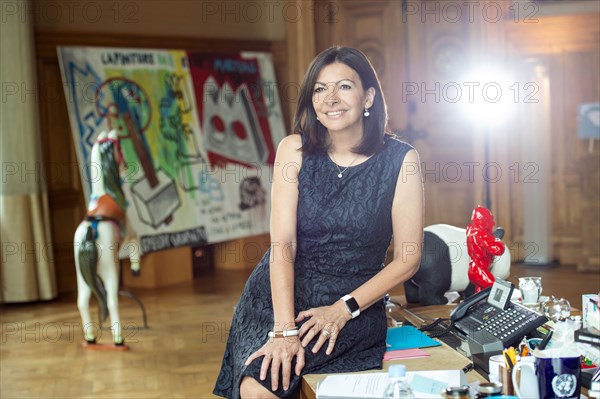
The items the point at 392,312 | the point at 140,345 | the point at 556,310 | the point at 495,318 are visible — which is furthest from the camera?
the point at 140,345

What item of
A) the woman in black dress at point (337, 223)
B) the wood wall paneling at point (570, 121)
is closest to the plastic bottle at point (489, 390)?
the woman in black dress at point (337, 223)

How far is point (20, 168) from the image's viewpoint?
18.3 ft

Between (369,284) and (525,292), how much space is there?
59 centimetres

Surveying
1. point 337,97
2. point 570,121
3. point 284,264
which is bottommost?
point 284,264

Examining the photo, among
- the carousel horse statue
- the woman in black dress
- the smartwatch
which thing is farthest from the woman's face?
the carousel horse statue

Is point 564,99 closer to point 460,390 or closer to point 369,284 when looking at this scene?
point 369,284

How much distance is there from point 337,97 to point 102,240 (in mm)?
2400

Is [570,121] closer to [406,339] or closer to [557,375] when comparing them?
[406,339]

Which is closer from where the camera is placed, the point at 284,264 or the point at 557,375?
the point at 557,375

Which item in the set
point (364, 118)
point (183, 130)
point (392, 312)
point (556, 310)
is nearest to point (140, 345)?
point (183, 130)

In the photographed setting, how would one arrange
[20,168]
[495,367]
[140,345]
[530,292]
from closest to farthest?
[495,367] → [530,292] → [140,345] → [20,168]

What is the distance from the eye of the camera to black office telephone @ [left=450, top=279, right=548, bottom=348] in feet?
6.77

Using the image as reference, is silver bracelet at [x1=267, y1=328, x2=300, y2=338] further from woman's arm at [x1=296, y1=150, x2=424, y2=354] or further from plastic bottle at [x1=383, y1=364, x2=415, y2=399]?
plastic bottle at [x1=383, y1=364, x2=415, y2=399]

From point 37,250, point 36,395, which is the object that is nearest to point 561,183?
point 37,250
